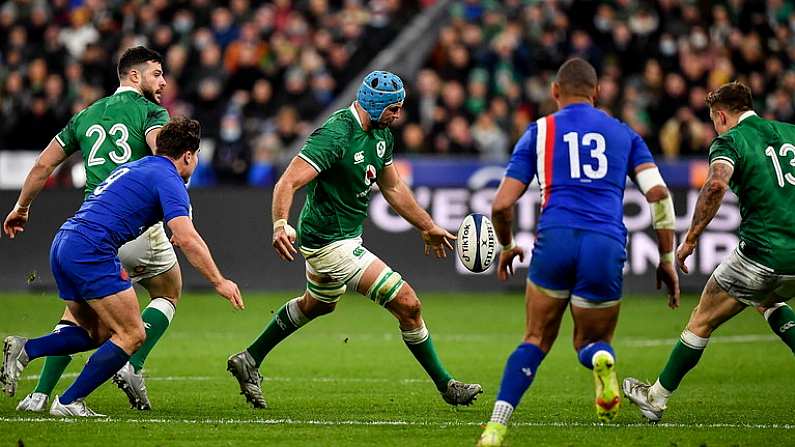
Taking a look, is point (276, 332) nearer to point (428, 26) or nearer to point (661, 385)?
point (661, 385)

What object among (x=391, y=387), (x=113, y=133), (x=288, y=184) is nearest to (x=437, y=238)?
(x=288, y=184)

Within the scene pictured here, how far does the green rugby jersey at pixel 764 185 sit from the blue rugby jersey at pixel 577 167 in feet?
5.05

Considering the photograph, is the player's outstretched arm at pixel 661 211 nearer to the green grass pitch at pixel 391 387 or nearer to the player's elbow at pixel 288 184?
the green grass pitch at pixel 391 387

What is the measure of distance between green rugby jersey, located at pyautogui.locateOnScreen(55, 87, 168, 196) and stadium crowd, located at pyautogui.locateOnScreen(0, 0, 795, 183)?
1222cm

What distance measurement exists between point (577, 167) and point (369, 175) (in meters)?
2.47

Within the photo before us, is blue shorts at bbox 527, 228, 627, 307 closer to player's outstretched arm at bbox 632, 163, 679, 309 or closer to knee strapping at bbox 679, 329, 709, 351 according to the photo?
player's outstretched arm at bbox 632, 163, 679, 309

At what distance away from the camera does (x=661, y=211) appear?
8.05 m

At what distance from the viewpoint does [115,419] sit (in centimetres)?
920

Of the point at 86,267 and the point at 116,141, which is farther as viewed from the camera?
the point at 116,141

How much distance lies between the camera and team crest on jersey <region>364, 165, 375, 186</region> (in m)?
10.1

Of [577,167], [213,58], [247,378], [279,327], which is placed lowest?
[213,58]

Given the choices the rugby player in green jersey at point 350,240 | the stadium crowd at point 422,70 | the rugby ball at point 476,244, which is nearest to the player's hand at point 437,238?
the rugby player in green jersey at point 350,240

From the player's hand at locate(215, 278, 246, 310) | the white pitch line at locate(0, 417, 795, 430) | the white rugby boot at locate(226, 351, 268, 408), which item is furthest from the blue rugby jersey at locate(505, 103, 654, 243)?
the white rugby boot at locate(226, 351, 268, 408)

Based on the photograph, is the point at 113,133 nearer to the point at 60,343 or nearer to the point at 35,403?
the point at 60,343
